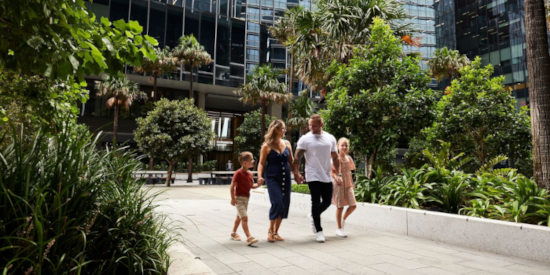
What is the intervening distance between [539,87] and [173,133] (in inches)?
739

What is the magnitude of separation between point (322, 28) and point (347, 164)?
9958 mm

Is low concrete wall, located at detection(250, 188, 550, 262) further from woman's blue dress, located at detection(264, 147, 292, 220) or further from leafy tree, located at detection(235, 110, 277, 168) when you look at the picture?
leafy tree, located at detection(235, 110, 277, 168)

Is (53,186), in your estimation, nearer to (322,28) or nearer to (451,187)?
(451,187)

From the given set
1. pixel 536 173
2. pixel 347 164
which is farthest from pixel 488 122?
pixel 347 164

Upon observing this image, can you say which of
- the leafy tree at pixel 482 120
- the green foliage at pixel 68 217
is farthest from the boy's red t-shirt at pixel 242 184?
the leafy tree at pixel 482 120

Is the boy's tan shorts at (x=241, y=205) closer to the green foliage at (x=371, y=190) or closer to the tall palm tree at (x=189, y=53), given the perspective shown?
the green foliage at (x=371, y=190)

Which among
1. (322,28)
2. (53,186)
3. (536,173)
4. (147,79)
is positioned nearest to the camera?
(53,186)

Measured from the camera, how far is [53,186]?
273 centimetres

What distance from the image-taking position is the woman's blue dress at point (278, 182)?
5.29m

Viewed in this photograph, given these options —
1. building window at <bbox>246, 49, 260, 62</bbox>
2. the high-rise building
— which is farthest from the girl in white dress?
building window at <bbox>246, 49, 260, 62</bbox>

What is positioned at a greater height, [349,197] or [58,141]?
[58,141]

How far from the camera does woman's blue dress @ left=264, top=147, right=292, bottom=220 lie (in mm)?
5289

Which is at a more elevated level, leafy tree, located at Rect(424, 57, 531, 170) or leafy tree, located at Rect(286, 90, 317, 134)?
leafy tree, located at Rect(286, 90, 317, 134)

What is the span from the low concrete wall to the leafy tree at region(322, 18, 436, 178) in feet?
8.80
